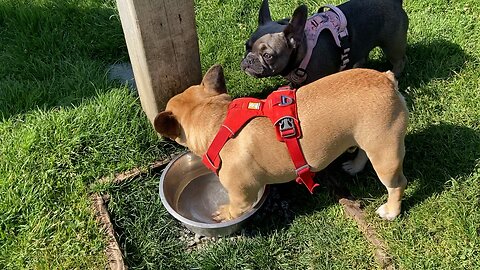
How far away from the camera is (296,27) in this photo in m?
4.35

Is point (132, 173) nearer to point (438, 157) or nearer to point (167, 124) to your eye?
point (167, 124)

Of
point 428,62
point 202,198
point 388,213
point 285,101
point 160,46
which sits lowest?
point 202,198

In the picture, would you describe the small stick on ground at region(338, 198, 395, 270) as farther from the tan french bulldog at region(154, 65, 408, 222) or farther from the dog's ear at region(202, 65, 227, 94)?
the dog's ear at region(202, 65, 227, 94)

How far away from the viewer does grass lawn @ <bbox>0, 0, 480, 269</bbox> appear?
12.6 feet

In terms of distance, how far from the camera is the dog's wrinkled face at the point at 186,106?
3666mm

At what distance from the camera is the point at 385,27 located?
472 centimetres

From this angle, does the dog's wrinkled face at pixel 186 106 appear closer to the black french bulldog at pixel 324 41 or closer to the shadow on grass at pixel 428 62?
the black french bulldog at pixel 324 41

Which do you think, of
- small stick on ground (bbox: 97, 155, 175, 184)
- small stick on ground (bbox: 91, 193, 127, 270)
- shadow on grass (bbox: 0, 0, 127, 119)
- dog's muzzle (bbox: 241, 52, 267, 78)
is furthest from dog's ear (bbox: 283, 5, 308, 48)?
small stick on ground (bbox: 91, 193, 127, 270)

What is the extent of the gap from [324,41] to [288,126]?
1.45 meters

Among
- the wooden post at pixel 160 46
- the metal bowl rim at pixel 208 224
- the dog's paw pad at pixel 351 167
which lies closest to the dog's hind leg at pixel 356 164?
the dog's paw pad at pixel 351 167

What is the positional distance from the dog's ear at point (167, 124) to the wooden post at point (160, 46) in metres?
0.53

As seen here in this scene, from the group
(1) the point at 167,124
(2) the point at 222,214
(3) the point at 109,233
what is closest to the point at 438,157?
(2) the point at 222,214

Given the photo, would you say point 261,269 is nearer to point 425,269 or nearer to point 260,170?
point 260,170

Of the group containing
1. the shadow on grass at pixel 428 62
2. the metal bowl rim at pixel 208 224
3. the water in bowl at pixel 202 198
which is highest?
the shadow on grass at pixel 428 62
